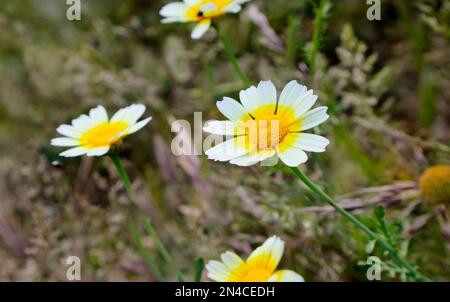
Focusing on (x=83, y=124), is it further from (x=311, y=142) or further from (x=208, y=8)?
(x=311, y=142)

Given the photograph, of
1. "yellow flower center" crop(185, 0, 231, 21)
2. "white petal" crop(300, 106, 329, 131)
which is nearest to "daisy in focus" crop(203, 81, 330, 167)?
"white petal" crop(300, 106, 329, 131)

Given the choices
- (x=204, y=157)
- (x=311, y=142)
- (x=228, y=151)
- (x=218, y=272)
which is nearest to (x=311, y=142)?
(x=311, y=142)

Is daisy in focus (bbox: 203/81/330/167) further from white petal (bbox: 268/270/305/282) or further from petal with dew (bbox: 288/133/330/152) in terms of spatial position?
white petal (bbox: 268/270/305/282)

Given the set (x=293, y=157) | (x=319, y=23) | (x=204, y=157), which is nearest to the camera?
(x=293, y=157)

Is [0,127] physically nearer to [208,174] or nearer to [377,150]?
[208,174]

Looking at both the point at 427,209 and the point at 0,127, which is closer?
the point at 427,209

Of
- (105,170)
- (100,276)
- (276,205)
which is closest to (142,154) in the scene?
(105,170)

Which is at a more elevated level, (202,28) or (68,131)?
(202,28)
